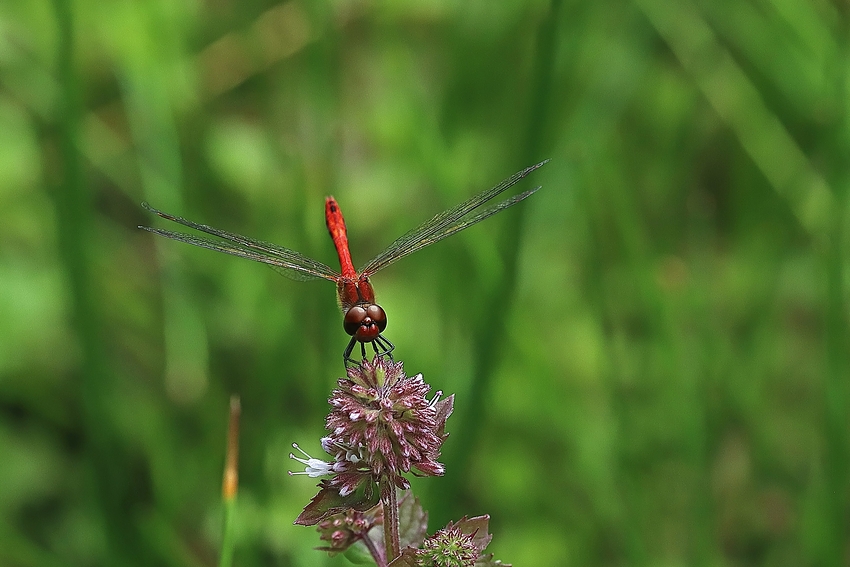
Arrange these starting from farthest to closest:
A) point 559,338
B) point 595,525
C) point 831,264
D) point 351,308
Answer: point 559,338 < point 595,525 < point 831,264 < point 351,308

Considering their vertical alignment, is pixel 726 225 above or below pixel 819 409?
above

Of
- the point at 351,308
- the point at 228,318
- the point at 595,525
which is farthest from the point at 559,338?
the point at 351,308

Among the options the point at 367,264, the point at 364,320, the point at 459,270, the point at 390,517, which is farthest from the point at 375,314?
the point at 459,270

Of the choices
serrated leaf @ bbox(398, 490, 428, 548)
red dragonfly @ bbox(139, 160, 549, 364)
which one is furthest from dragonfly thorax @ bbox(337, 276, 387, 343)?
serrated leaf @ bbox(398, 490, 428, 548)

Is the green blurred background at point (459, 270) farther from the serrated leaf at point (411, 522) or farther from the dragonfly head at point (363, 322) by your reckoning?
the serrated leaf at point (411, 522)

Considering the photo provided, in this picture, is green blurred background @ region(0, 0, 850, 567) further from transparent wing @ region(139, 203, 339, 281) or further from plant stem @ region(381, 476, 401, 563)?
plant stem @ region(381, 476, 401, 563)

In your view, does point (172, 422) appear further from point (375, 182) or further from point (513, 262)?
point (513, 262)
